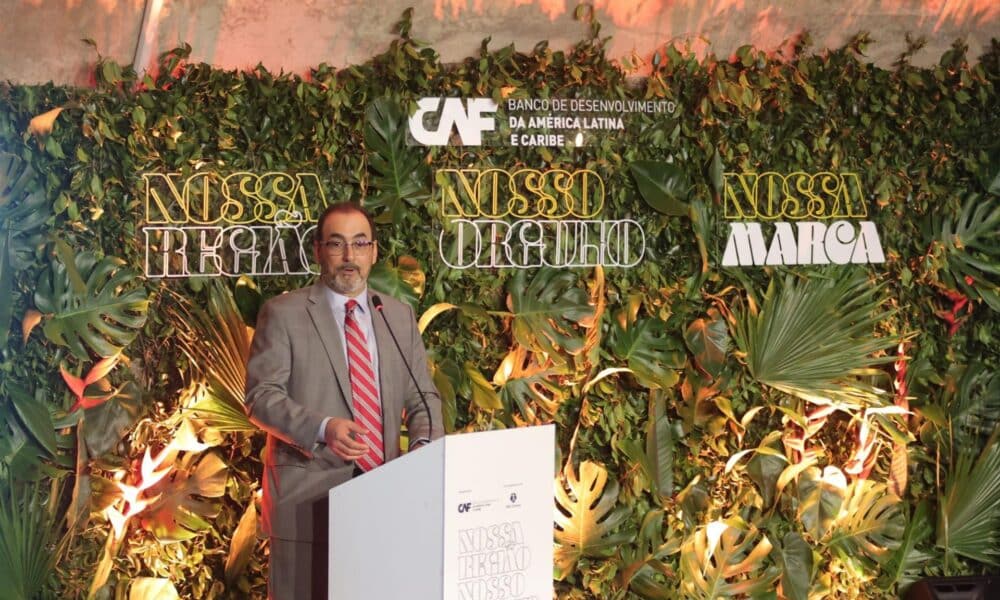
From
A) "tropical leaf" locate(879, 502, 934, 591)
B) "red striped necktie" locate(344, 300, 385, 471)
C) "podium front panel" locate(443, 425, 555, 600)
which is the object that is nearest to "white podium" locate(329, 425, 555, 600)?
"podium front panel" locate(443, 425, 555, 600)

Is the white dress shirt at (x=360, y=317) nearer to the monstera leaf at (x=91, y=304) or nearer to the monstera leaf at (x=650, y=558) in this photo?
the monstera leaf at (x=91, y=304)

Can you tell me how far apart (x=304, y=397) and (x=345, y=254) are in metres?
0.52

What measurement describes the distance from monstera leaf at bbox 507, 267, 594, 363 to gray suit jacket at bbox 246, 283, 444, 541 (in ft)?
2.45

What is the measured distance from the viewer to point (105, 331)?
4.57 m

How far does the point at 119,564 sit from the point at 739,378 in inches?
105

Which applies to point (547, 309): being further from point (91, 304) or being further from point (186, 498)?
point (91, 304)

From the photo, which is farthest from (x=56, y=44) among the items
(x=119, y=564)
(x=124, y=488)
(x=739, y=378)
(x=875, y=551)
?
(x=875, y=551)

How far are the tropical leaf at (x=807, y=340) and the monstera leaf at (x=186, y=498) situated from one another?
2251 millimetres

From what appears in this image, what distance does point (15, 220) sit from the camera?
449cm

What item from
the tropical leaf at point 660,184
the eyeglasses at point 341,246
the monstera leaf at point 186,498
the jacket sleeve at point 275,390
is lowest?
the monstera leaf at point 186,498

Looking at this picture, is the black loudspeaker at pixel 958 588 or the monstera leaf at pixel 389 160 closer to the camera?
the monstera leaf at pixel 389 160

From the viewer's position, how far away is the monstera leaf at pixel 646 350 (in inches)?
199

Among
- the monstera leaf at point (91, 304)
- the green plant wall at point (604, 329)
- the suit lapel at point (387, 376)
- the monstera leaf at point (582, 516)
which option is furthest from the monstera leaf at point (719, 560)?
the monstera leaf at point (91, 304)

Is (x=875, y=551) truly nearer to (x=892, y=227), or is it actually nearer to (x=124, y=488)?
(x=892, y=227)
